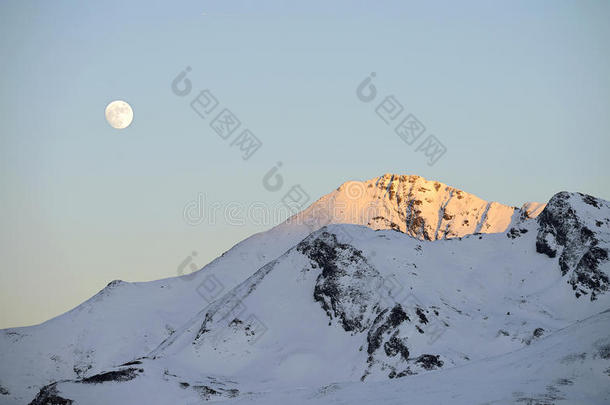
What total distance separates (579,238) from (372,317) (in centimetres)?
5041

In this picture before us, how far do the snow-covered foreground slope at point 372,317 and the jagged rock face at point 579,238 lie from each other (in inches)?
12.1

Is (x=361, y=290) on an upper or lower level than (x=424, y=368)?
upper

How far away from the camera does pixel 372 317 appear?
172 metres

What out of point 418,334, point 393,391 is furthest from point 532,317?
point 393,391

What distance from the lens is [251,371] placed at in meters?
166

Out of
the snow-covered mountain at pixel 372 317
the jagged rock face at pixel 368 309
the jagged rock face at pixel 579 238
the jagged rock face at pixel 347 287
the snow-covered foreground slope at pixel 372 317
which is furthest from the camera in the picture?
the jagged rock face at pixel 347 287

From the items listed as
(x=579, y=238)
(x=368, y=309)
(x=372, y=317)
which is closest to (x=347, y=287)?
(x=368, y=309)

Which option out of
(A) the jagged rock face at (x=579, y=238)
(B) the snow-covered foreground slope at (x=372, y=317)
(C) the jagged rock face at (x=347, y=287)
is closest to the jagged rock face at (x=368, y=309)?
(C) the jagged rock face at (x=347, y=287)

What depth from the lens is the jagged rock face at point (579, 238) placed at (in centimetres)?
17250

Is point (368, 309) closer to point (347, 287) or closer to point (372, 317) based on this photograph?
point (372, 317)

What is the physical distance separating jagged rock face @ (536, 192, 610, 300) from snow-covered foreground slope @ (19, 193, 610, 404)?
306 millimetres

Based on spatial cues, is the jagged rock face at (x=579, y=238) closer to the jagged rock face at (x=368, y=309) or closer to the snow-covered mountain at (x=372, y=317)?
the snow-covered mountain at (x=372, y=317)

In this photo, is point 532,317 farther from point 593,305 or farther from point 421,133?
point 421,133

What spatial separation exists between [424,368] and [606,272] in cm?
5101
